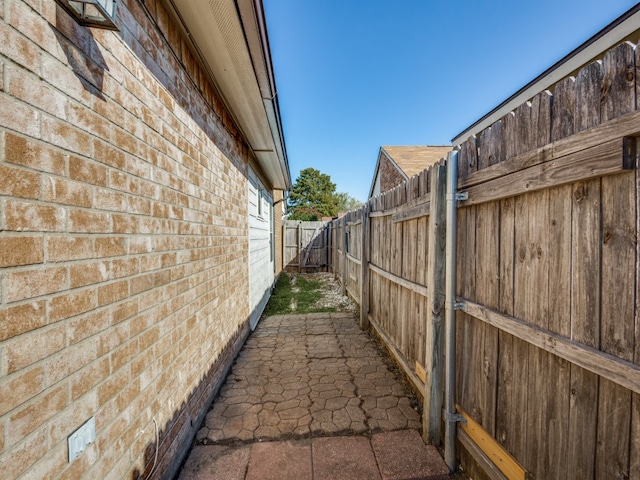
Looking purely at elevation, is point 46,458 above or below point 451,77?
below

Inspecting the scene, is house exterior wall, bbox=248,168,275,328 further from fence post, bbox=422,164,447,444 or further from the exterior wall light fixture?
the exterior wall light fixture

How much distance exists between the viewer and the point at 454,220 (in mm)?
2135

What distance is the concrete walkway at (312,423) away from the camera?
2.07 meters

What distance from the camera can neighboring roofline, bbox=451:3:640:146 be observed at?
3.04 m

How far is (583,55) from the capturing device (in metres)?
3.65

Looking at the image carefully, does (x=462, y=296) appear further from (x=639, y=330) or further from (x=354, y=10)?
(x=354, y=10)

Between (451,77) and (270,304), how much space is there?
8450 mm

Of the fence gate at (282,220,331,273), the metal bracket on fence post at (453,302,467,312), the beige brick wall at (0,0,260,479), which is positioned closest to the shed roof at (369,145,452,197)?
the fence gate at (282,220,331,273)

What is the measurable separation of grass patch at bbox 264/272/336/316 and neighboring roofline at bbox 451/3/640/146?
4977mm

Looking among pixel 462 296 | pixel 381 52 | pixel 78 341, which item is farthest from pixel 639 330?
pixel 381 52

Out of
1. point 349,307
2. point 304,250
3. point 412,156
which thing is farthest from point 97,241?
point 412,156

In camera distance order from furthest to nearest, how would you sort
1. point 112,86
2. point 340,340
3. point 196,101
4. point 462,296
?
point 340,340
point 196,101
point 462,296
point 112,86

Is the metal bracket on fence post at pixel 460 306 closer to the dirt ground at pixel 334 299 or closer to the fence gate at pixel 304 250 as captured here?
the dirt ground at pixel 334 299

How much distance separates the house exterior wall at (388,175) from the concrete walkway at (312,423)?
7.68 m
